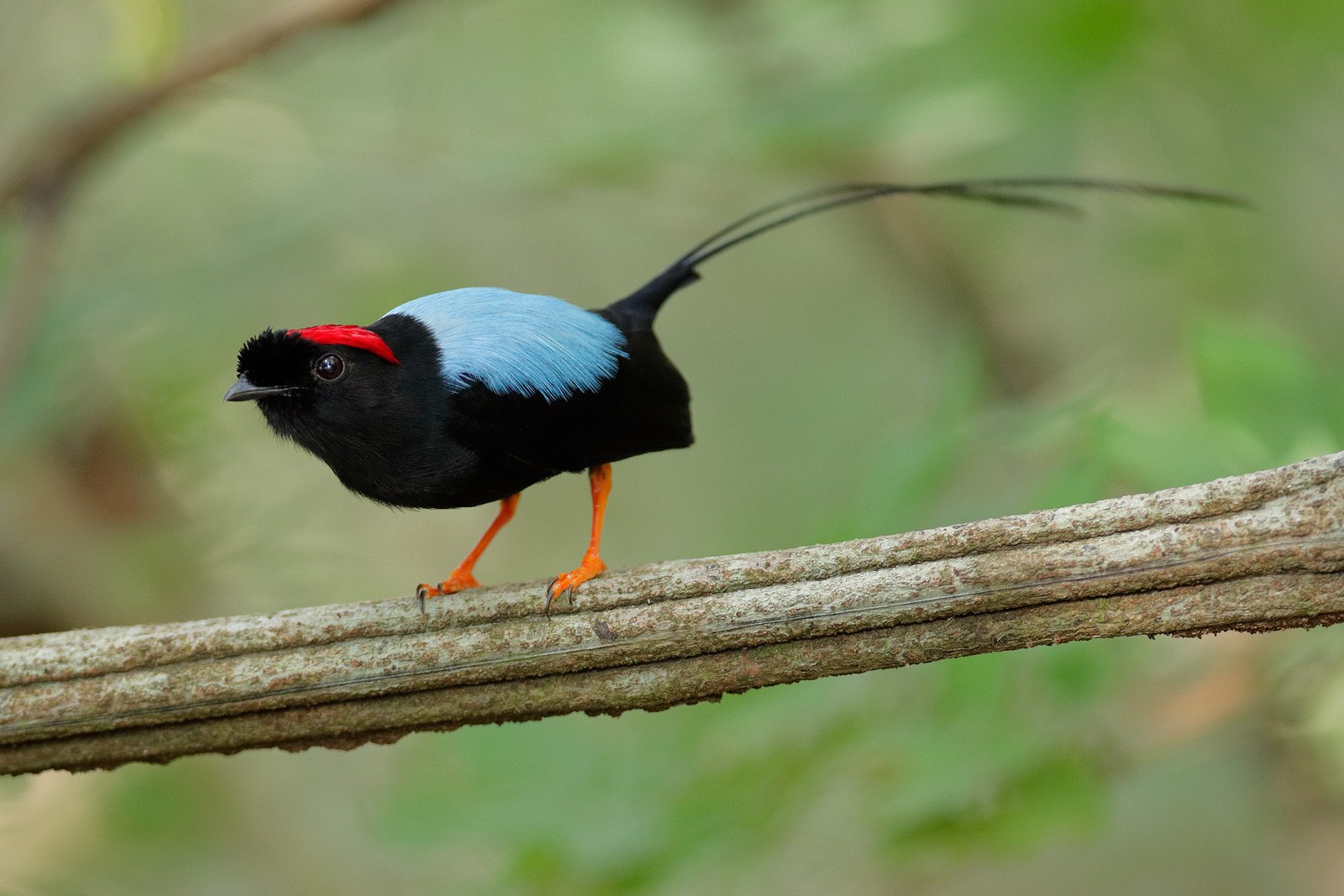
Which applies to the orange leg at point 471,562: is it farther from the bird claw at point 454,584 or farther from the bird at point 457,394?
the bird at point 457,394

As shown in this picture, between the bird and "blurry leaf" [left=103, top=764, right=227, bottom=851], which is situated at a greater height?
the bird

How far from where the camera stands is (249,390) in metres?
2.67

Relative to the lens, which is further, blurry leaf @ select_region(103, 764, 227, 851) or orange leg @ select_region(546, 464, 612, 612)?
blurry leaf @ select_region(103, 764, 227, 851)

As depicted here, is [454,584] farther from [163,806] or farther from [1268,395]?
[163,806]

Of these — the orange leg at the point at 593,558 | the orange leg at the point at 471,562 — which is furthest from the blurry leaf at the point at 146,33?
the orange leg at the point at 593,558

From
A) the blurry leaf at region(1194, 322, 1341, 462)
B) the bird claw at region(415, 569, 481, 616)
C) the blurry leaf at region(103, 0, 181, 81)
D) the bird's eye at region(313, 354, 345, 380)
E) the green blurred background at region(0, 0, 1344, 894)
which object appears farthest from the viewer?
the blurry leaf at region(103, 0, 181, 81)

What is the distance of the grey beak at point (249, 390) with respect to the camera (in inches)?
104

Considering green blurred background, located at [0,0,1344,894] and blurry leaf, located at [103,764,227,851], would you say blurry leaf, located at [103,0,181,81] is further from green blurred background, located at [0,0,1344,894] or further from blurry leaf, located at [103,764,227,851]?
blurry leaf, located at [103,764,227,851]

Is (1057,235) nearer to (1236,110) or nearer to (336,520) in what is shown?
(1236,110)

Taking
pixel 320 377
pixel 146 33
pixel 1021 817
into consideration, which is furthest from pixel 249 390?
pixel 146 33

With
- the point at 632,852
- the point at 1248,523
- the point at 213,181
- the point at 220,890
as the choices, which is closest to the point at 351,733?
the point at 632,852

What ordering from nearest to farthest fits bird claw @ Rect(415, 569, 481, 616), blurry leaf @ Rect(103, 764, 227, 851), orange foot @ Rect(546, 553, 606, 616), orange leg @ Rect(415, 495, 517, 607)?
orange foot @ Rect(546, 553, 606, 616), bird claw @ Rect(415, 569, 481, 616), orange leg @ Rect(415, 495, 517, 607), blurry leaf @ Rect(103, 764, 227, 851)

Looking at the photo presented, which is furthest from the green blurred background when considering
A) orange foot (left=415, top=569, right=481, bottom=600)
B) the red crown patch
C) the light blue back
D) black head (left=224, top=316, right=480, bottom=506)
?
the red crown patch

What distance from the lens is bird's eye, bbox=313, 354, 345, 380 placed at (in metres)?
2.68
